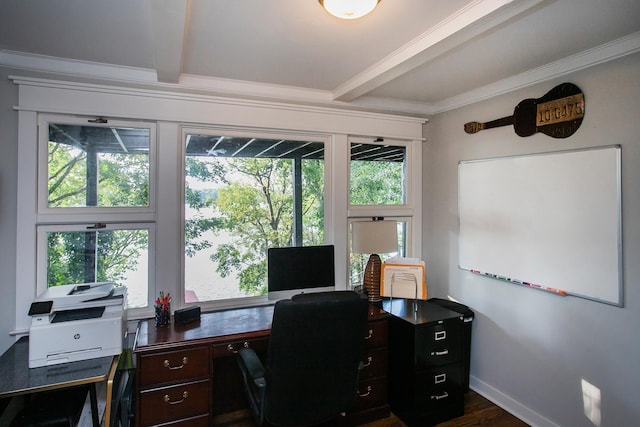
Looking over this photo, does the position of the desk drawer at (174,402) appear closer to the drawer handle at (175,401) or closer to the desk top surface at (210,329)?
the drawer handle at (175,401)

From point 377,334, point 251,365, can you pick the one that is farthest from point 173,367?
point 377,334

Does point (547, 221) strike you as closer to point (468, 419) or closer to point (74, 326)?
point (468, 419)

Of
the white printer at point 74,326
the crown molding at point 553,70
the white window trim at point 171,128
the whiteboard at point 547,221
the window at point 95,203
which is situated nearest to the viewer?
the white printer at point 74,326

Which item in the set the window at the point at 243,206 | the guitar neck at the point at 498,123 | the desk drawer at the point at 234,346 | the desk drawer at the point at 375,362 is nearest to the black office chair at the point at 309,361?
the desk drawer at the point at 234,346

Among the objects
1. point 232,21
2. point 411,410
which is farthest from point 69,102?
point 411,410

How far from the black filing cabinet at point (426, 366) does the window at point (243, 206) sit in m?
1.03

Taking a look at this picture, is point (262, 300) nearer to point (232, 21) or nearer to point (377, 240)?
point (377, 240)

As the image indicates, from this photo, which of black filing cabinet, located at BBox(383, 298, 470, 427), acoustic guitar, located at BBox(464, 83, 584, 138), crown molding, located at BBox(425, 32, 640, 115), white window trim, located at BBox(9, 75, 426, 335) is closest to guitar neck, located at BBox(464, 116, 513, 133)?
acoustic guitar, located at BBox(464, 83, 584, 138)

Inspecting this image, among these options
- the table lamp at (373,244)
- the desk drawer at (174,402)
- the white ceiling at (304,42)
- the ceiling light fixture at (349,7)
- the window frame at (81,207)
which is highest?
the white ceiling at (304,42)

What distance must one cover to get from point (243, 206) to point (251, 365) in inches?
50.3

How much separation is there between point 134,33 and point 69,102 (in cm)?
79

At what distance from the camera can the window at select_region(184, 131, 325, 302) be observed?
2500 millimetres

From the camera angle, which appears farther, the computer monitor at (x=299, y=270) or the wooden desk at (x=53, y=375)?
the computer monitor at (x=299, y=270)

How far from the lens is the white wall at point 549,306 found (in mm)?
1815
